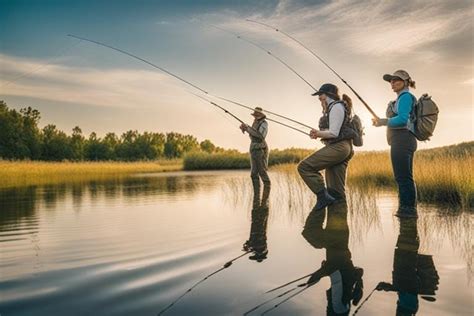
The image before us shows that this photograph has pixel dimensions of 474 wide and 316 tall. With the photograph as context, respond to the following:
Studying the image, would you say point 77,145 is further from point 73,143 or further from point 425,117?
point 425,117

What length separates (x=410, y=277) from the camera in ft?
12.2

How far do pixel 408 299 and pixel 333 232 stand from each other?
2800 mm

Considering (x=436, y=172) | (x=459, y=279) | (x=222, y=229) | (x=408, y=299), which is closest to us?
(x=408, y=299)

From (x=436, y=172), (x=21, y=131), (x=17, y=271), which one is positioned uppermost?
(x=21, y=131)

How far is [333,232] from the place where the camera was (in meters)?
5.93

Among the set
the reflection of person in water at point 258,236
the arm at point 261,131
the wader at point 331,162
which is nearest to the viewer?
the reflection of person in water at point 258,236

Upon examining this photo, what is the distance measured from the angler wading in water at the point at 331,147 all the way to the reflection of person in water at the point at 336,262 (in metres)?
0.46

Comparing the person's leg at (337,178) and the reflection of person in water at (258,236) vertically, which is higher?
the person's leg at (337,178)

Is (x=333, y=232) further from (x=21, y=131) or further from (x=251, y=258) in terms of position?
(x=21, y=131)

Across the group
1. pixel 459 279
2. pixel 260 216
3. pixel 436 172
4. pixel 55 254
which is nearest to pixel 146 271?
pixel 55 254

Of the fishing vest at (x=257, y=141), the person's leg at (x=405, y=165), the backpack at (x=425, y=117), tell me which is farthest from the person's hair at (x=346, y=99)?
the fishing vest at (x=257, y=141)

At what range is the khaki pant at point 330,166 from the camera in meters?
7.38

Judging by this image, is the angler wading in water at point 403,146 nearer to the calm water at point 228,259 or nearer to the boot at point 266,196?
the calm water at point 228,259

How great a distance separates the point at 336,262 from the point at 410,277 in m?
0.76
